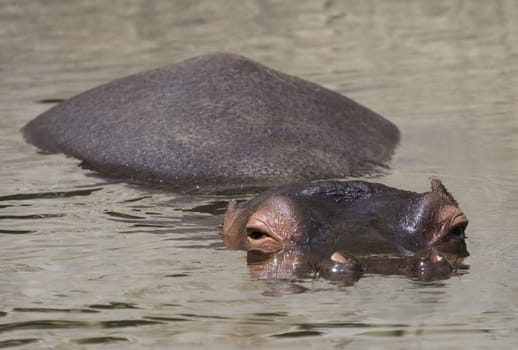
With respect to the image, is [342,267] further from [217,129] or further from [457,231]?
[217,129]

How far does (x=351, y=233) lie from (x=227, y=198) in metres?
2.04

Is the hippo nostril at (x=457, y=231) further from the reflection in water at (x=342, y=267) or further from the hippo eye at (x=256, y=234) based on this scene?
the hippo eye at (x=256, y=234)

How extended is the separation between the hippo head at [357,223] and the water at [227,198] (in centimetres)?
17

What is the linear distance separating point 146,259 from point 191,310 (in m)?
1.00

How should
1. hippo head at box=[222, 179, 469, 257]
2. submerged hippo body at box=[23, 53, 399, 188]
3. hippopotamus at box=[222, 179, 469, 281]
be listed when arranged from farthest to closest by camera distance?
submerged hippo body at box=[23, 53, 399, 188]
hippo head at box=[222, 179, 469, 257]
hippopotamus at box=[222, 179, 469, 281]

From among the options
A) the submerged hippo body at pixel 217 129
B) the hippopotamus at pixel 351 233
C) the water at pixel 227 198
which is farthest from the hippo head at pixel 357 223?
the submerged hippo body at pixel 217 129

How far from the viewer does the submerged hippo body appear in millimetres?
8359

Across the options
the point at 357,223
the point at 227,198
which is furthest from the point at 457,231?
the point at 227,198

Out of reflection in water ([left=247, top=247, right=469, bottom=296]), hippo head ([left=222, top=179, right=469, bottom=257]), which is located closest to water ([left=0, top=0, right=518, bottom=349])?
reflection in water ([left=247, top=247, right=469, bottom=296])

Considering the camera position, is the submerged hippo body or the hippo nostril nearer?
the hippo nostril

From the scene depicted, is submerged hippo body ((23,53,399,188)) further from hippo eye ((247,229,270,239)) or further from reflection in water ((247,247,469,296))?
reflection in water ((247,247,469,296))

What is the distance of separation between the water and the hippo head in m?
0.17

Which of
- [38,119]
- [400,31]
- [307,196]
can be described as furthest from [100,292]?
[400,31]

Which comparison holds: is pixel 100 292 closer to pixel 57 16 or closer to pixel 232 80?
pixel 232 80
